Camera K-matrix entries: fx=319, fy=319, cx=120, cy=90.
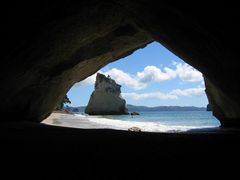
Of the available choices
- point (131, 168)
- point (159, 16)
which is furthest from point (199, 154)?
point (159, 16)

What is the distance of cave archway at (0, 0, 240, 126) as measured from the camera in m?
7.38

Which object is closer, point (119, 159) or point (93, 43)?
point (119, 159)

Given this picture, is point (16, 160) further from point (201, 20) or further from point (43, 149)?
point (201, 20)

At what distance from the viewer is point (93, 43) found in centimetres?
1311

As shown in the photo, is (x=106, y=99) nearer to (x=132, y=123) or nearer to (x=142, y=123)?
(x=142, y=123)

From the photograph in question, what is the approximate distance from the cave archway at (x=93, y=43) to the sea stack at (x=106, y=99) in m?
56.5

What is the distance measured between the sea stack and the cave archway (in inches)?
2224

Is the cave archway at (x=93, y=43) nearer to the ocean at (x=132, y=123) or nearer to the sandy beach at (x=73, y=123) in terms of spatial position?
the sandy beach at (x=73, y=123)

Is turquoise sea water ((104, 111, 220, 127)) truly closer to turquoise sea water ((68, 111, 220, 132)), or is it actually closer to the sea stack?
turquoise sea water ((68, 111, 220, 132))

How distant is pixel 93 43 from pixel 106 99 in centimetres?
6000

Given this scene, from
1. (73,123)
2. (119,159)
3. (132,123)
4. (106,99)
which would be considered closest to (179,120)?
(132,123)

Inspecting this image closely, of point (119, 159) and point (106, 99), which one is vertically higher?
point (106, 99)

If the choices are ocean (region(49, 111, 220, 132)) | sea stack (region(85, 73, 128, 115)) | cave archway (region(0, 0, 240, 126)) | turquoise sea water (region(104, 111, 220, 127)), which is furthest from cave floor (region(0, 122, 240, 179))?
sea stack (region(85, 73, 128, 115))

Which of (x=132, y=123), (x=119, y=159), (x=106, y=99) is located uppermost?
(x=106, y=99)
